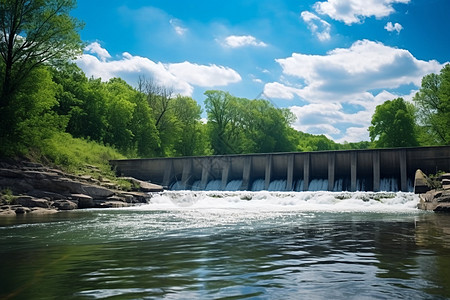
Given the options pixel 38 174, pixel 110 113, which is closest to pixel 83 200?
pixel 38 174

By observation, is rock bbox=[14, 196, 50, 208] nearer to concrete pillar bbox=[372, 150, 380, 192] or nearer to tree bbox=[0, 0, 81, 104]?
tree bbox=[0, 0, 81, 104]

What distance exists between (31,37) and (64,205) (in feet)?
38.0

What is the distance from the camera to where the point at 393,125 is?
51812 millimetres

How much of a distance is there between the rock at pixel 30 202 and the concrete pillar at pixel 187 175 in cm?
1876

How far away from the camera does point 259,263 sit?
6711 mm

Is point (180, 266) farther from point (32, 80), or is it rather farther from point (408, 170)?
point (408, 170)

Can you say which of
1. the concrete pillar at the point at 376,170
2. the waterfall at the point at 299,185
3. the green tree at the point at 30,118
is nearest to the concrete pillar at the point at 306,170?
the waterfall at the point at 299,185

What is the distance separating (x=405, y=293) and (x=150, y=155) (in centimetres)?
5008

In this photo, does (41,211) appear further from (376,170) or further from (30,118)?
(376,170)

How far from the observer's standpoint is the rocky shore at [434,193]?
1856 centimetres

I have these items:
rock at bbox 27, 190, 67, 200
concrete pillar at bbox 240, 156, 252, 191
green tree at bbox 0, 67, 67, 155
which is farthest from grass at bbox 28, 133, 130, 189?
concrete pillar at bbox 240, 156, 252, 191

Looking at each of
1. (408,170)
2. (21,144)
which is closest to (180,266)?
(21,144)

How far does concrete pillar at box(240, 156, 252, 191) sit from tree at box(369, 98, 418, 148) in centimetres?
2392

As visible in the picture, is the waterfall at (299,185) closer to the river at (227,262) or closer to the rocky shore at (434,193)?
the rocky shore at (434,193)
